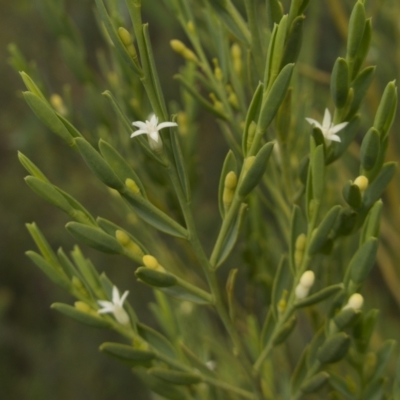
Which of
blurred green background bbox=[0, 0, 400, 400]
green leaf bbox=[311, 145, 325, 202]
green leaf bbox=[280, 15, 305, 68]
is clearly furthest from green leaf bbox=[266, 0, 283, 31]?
blurred green background bbox=[0, 0, 400, 400]

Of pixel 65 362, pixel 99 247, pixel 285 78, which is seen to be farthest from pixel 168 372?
pixel 65 362

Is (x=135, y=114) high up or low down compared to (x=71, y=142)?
up

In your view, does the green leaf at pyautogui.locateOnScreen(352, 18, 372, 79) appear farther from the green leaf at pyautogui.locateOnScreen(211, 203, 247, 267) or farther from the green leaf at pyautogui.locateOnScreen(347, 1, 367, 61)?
the green leaf at pyautogui.locateOnScreen(211, 203, 247, 267)

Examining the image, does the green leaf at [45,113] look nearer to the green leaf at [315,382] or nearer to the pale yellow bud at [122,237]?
the pale yellow bud at [122,237]

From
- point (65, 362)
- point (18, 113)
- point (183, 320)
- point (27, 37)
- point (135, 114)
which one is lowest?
point (65, 362)

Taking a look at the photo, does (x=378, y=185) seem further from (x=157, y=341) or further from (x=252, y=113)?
(x=157, y=341)

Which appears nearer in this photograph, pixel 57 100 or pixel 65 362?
pixel 57 100

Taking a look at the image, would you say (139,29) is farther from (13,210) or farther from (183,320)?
(13,210)

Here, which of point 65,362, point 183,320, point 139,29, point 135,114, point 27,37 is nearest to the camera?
point 139,29
